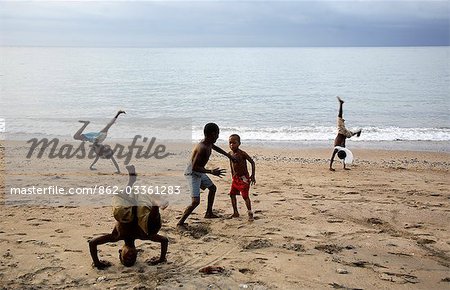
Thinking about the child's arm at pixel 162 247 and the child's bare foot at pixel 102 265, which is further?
the child's arm at pixel 162 247

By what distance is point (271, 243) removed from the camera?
6.13 m

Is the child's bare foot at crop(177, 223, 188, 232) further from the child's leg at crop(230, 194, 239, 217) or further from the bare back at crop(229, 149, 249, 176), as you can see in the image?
the bare back at crop(229, 149, 249, 176)

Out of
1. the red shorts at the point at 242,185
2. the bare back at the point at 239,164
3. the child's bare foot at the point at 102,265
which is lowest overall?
the child's bare foot at the point at 102,265

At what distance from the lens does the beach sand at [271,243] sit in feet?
16.4

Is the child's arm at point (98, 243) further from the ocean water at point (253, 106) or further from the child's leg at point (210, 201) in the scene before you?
the ocean water at point (253, 106)

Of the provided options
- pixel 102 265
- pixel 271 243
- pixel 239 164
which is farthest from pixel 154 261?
pixel 239 164

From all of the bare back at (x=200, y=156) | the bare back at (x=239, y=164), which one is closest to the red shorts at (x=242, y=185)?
the bare back at (x=239, y=164)

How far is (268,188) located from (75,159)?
5.72 meters

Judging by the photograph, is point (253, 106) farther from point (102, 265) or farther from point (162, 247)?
point (102, 265)

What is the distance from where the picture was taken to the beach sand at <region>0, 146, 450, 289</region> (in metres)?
5.01

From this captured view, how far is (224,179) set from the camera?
33.5 feet

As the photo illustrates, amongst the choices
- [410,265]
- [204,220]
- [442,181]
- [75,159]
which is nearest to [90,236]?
[204,220]

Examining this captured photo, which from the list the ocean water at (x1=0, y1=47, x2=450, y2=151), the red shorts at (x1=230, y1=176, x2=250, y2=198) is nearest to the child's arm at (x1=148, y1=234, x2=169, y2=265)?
the red shorts at (x1=230, y1=176, x2=250, y2=198)

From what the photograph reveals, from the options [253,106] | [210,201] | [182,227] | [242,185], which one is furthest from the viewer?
[253,106]
